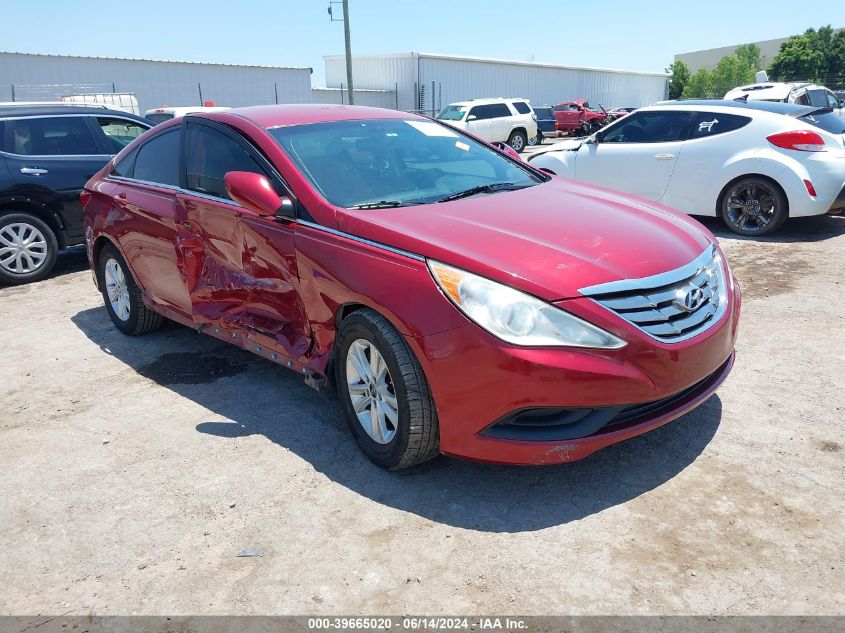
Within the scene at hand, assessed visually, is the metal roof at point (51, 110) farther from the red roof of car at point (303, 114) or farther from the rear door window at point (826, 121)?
the rear door window at point (826, 121)

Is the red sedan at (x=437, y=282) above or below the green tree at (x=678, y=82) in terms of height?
below

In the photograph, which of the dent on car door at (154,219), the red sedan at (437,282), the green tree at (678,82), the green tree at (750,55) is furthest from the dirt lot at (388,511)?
the green tree at (750,55)

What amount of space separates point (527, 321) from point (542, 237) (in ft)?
1.75

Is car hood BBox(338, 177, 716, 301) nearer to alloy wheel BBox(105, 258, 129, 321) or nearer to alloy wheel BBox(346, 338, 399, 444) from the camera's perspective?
alloy wheel BBox(346, 338, 399, 444)

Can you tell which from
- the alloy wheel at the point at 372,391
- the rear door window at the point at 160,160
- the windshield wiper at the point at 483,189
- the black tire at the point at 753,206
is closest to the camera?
the alloy wheel at the point at 372,391

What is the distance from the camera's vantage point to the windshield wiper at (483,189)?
12.4 feet

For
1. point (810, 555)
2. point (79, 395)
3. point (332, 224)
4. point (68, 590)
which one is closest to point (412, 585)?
point (68, 590)

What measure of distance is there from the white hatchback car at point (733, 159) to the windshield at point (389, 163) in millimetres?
3790

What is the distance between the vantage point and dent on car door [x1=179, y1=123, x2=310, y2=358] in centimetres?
370

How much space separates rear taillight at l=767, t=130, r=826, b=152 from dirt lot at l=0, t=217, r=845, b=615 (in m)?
3.78

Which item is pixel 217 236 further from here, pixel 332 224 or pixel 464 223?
pixel 464 223

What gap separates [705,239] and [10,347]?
5051 millimetres

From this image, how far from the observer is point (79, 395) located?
4.50m

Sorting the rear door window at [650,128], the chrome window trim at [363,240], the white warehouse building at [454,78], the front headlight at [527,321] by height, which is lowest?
the front headlight at [527,321]
